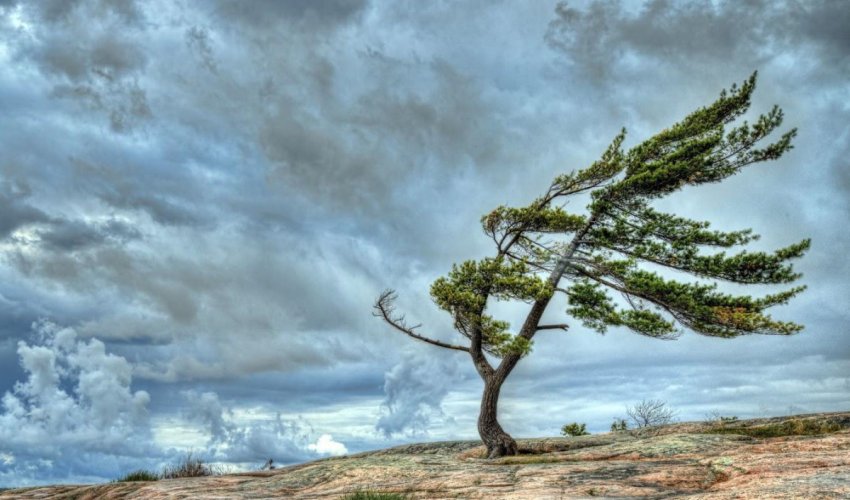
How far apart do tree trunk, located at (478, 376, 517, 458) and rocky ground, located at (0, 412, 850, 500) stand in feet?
10.0

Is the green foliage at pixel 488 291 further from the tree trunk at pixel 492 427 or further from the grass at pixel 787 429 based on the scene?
the grass at pixel 787 429

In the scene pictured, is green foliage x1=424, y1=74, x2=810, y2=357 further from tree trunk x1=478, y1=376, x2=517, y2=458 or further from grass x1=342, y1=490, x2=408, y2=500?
grass x1=342, y1=490, x2=408, y2=500

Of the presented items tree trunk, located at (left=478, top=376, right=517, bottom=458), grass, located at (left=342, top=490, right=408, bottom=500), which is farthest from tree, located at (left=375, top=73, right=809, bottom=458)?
grass, located at (left=342, top=490, right=408, bottom=500)

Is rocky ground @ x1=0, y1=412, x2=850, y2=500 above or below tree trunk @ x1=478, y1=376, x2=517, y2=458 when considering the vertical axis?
below

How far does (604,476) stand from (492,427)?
10.3 m

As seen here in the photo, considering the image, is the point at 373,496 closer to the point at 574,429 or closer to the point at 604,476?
the point at 604,476

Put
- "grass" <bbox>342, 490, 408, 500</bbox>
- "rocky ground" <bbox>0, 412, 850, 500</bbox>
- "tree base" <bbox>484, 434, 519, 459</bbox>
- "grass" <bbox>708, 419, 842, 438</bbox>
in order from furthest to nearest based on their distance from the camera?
"tree base" <bbox>484, 434, 519, 459</bbox> < "grass" <bbox>708, 419, 842, 438</bbox> < "grass" <bbox>342, 490, 408, 500</bbox> < "rocky ground" <bbox>0, 412, 850, 500</bbox>

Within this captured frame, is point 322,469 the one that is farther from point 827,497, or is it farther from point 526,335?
point 827,497

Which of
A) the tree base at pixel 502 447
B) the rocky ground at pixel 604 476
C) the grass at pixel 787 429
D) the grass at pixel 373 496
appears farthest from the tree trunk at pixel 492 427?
the grass at pixel 373 496

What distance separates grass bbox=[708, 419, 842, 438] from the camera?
20.5m

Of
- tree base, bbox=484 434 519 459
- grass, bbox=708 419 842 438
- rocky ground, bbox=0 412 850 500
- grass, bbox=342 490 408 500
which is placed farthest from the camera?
tree base, bbox=484 434 519 459

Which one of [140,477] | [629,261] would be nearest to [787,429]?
[629,261]

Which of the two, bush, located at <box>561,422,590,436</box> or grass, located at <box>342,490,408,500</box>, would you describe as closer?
grass, located at <box>342,490,408,500</box>

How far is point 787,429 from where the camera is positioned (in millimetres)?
21125
